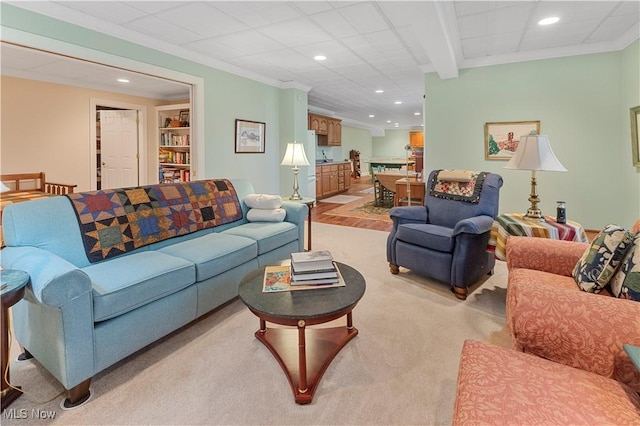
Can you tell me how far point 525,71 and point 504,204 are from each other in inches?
70.1

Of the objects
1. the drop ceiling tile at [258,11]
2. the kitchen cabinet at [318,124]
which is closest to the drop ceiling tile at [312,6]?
the drop ceiling tile at [258,11]

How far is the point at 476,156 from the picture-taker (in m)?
4.83

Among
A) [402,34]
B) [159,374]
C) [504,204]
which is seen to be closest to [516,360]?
[159,374]

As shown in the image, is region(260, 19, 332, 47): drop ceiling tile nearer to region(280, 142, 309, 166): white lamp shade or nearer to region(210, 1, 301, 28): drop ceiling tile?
region(210, 1, 301, 28): drop ceiling tile

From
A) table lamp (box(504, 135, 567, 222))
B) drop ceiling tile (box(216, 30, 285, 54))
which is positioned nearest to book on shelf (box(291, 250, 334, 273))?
table lamp (box(504, 135, 567, 222))

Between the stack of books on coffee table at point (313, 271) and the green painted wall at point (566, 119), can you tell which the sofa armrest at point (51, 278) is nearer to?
the stack of books on coffee table at point (313, 271)

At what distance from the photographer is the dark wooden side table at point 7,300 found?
1.41 m

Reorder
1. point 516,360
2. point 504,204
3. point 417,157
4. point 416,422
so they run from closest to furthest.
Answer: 1. point 516,360
2. point 416,422
3. point 504,204
4. point 417,157

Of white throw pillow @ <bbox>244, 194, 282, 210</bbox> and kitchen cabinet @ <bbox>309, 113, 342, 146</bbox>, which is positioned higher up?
kitchen cabinet @ <bbox>309, 113, 342, 146</bbox>

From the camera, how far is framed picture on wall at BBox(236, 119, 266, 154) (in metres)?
5.11

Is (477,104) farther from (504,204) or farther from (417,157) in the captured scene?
(417,157)

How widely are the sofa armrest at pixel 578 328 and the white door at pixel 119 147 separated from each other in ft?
21.8

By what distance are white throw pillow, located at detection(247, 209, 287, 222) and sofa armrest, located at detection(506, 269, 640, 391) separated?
90.2 inches

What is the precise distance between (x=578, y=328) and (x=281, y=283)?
52.9 inches
